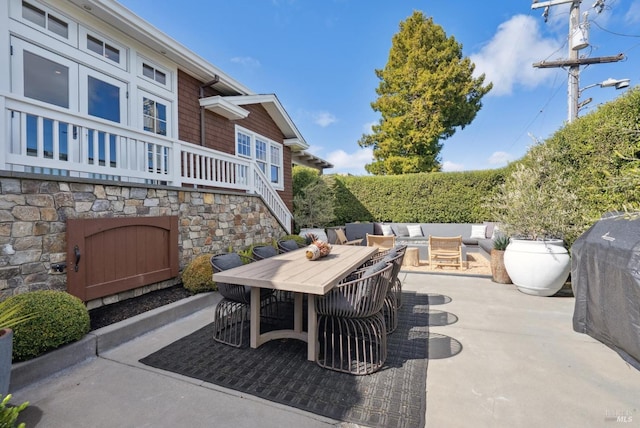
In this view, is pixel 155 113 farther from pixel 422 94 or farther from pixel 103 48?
pixel 422 94

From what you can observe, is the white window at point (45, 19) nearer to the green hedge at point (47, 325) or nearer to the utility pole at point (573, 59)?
the green hedge at point (47, 325)

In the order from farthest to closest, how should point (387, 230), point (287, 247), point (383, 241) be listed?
point (387, 230) → point (383, 241) → point (287, 247)

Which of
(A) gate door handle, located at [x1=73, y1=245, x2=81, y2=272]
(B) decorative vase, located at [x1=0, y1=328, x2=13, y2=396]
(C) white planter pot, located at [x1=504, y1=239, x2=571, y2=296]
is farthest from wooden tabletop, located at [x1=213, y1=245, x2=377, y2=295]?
(C) white planter pot, located at [x1=504, y1=239, x2=571, y2=296]

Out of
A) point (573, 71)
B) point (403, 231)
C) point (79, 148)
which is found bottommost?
point (403, 231)

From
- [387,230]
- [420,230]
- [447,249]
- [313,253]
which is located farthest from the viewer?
[387,230]

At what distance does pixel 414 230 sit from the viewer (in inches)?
390

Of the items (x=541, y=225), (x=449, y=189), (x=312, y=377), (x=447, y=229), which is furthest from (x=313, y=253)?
(x=449, y=189)

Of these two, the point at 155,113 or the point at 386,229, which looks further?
the point at 386,229

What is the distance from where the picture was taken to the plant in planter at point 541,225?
14.1ft

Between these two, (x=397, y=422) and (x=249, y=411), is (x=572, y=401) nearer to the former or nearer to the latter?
(x=397, y=422)

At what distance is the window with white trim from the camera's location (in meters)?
8.33

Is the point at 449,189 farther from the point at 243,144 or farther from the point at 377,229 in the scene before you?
the point at 243,144

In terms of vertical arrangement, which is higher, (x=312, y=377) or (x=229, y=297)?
(x=229, y=297)

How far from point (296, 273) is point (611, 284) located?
2810 millimetres
